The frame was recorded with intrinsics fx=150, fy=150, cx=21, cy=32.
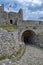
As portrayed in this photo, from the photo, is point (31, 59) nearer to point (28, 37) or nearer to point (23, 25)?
point (28, 37)

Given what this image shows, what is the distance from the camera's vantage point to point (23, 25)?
1277 inches

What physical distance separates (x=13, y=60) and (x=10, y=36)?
306cm

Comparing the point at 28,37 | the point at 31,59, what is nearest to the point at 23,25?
the point at 28,37

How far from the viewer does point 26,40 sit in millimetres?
33188

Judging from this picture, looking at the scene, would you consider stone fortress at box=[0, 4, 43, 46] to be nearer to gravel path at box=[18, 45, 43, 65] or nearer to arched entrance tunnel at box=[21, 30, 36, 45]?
arched entrance tunnel at box=[21, 30, 36, 45]

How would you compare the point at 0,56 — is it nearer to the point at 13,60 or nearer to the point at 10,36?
the point at 13,60

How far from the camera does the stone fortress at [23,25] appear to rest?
27.6 m

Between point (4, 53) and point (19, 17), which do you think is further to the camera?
point (19, 17)

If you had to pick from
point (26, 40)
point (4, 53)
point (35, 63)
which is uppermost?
point (4, 53)

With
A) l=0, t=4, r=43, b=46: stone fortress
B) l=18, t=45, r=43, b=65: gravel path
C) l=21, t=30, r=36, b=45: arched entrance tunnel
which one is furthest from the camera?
l=21, t=30, r=36, b=45: arched entrance tunnel

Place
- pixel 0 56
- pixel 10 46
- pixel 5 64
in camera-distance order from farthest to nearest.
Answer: pixel 10 46 < pixel 0 56 < pixel 5 64

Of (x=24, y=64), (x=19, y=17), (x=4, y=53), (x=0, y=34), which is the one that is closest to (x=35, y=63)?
(x=24, y=64)

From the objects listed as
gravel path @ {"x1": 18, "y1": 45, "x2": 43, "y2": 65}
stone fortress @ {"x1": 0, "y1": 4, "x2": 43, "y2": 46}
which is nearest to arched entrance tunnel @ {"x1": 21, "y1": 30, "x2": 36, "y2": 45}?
stone fortress @ {"x1": 0, "y1": 4, "x2": 43, "y2": 46}

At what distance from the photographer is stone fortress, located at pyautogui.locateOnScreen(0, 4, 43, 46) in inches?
1087
